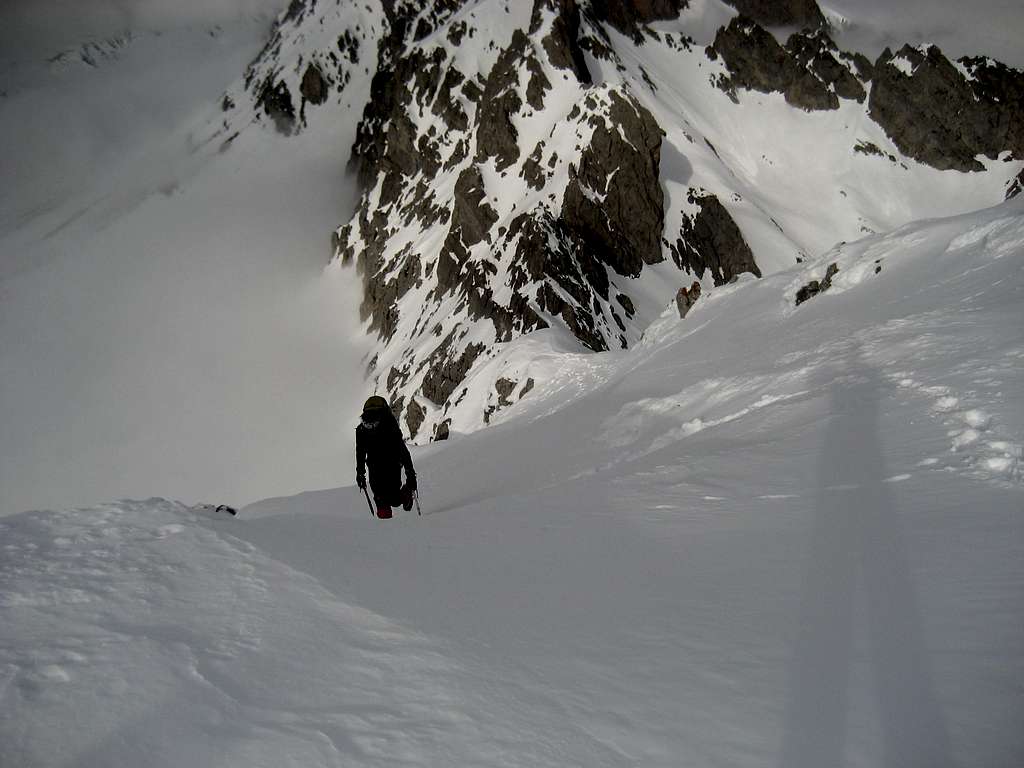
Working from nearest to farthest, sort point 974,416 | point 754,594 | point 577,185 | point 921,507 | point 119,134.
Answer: point 754,594, point 921,507, point 974,416, point 577,185, point 119,134

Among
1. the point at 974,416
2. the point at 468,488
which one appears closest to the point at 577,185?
the point at 468,488

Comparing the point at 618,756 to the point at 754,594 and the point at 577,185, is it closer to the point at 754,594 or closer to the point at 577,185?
the point at 754,594

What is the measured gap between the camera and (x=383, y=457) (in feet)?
23.2

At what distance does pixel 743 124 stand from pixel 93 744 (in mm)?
97309

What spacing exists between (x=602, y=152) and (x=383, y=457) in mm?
61804

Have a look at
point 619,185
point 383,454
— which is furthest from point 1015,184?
point 383,454

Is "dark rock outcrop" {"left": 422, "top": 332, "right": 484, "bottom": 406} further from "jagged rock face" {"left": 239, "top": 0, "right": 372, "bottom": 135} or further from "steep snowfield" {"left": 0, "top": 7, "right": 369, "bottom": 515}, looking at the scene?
"jagged rock face" {"left": 239, "top": 0, "right": 372, "bottom": 135}

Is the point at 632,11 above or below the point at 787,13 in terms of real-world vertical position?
above

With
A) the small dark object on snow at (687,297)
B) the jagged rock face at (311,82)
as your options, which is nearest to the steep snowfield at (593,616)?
the small dark object on snow at (687,297)

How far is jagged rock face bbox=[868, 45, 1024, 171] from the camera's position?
266 feet

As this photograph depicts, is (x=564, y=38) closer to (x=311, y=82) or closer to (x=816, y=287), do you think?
(x=311, y=82)

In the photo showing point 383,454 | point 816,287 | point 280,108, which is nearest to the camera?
point 383,454

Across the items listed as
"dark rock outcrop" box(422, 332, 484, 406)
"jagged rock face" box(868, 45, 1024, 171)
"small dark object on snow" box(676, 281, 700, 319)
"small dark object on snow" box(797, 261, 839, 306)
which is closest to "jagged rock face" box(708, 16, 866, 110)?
"jagged rock face" box(868, 45, 1024, 171)

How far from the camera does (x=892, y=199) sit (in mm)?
79438
